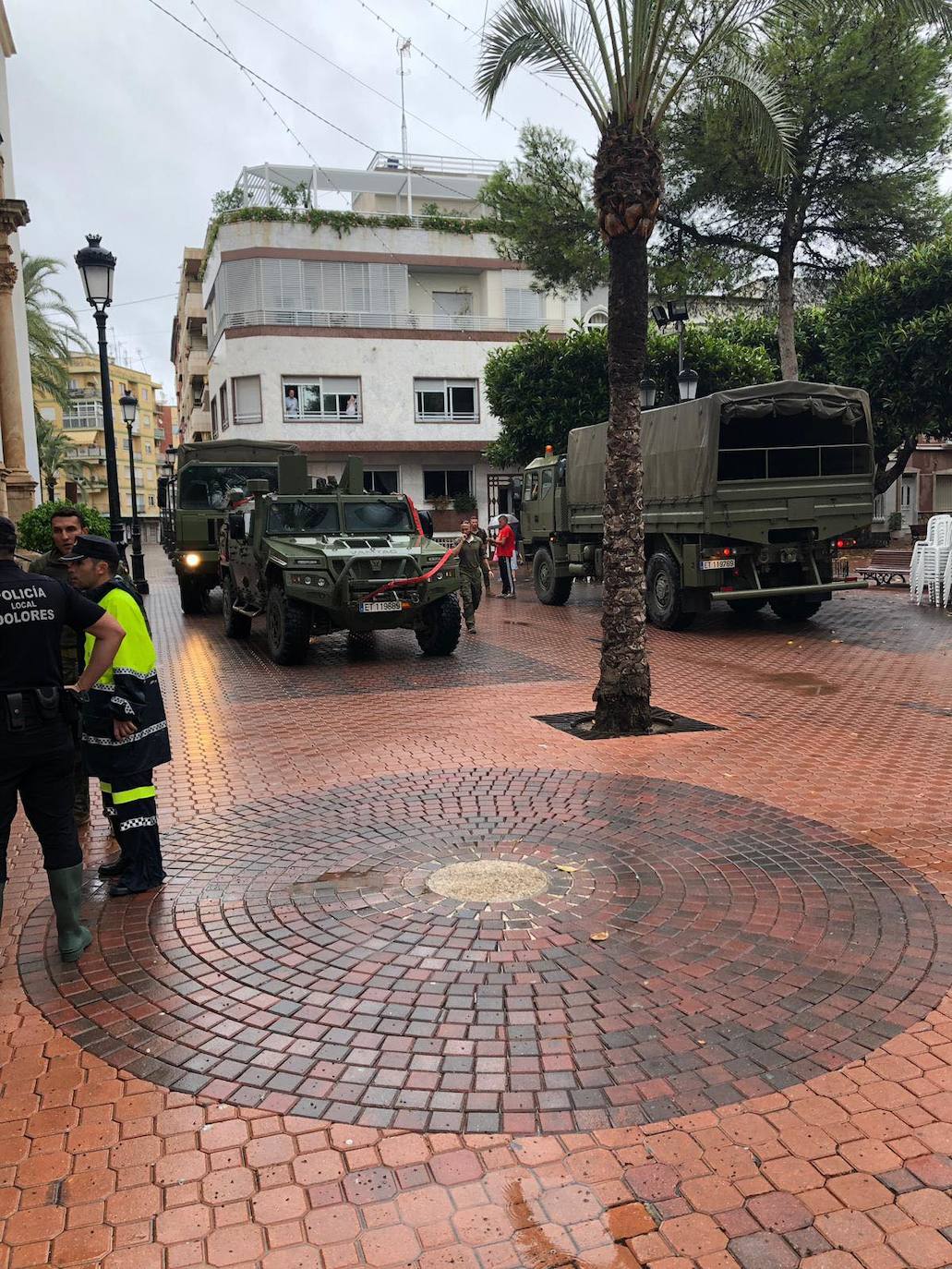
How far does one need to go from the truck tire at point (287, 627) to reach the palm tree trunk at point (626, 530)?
171 inches

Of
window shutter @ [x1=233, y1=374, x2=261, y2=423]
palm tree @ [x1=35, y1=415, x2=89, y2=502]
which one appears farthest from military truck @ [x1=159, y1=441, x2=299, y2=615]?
palm tree @ [x1=35, y1=415, x2=89, y2=502]

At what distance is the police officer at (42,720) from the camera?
3785 mm

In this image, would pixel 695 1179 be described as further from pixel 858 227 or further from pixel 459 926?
pixel 858 227

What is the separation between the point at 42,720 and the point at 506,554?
53.8ft

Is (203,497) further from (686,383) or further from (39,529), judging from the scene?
(686,383)

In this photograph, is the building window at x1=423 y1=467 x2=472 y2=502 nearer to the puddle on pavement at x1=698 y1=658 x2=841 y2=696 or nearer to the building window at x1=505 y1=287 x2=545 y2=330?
the building window at x1=505 y1=287 x2=545 y2=330

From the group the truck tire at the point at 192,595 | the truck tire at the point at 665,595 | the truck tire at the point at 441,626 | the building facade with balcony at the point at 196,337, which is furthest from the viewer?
the building facade with balcony at the point at 196,337

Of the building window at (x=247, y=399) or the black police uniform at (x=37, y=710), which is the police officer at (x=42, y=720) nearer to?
the black police uniform at (x=37, y=710)

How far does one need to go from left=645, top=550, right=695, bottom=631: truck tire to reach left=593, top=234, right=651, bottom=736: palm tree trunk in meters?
5.77

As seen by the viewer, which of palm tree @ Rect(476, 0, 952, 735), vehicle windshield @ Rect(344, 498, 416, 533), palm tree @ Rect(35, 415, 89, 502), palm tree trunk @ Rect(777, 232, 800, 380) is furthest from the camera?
palm tree @ Rect(35, 415, 89, 502)

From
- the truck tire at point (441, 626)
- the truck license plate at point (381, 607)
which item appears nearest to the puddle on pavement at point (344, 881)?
the truck license plate at point (381, 607)

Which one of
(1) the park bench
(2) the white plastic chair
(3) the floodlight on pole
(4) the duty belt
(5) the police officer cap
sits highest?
(3) the floodlight on pole

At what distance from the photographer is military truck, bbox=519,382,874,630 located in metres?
12.8

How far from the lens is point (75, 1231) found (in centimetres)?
252
